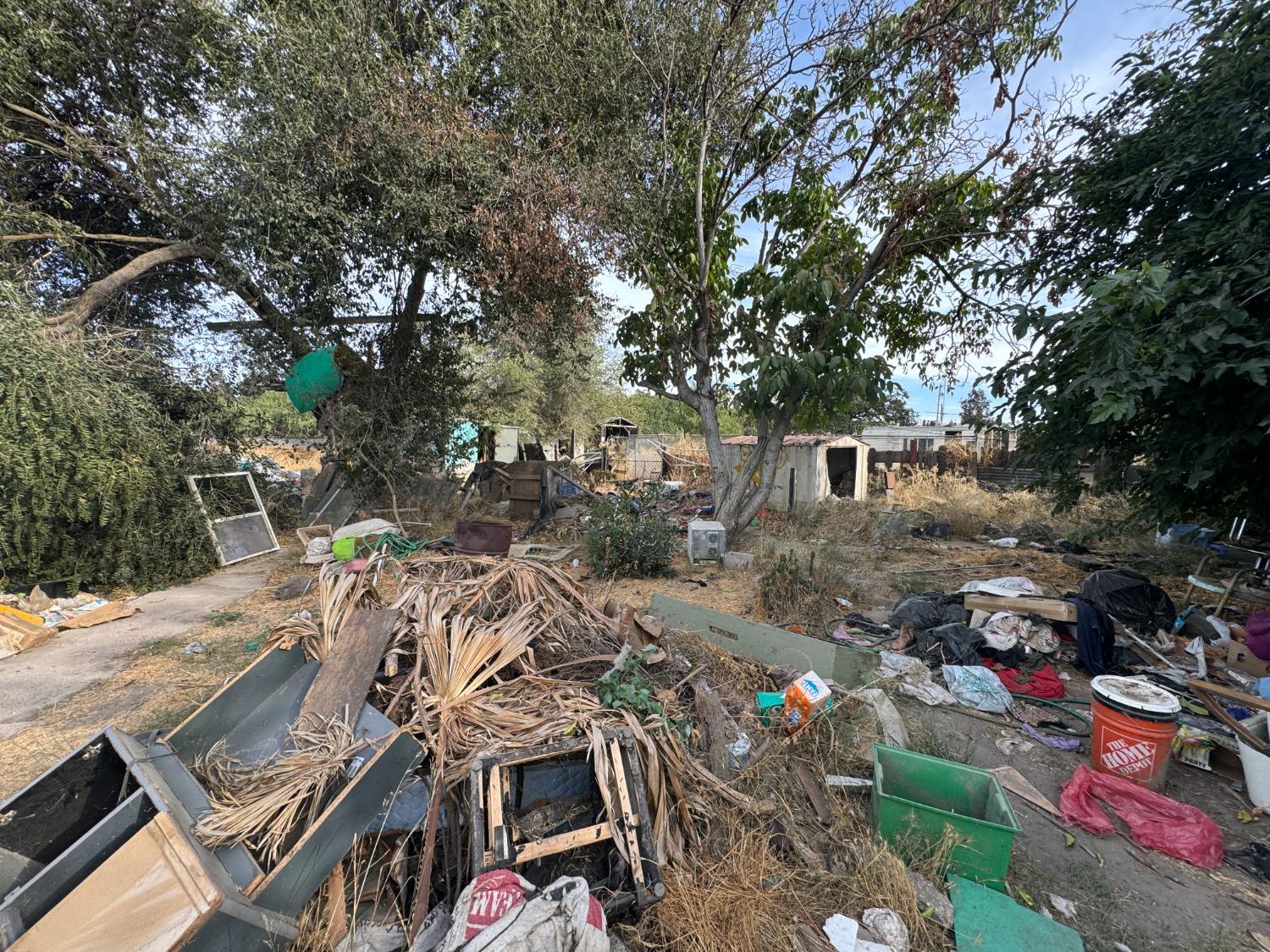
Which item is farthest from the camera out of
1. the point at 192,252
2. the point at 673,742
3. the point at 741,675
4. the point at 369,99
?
the point at 192,252

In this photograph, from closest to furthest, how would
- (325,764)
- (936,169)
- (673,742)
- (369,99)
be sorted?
(325,764)
(673,742)
(369,99)
(936,169)

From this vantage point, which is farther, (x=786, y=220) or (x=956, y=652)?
(x=786, y=220)

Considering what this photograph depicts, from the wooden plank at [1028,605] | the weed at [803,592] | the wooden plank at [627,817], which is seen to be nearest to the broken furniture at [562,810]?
the wooden plank at [627,817]

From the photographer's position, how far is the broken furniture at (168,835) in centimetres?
161

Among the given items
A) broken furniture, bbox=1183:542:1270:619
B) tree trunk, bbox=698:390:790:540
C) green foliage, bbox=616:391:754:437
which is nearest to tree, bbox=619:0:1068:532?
tree trunk, bbox=698:390:790:540

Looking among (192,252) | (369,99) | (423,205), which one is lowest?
(192,252)

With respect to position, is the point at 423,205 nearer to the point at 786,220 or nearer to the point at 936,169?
the point at 786,220

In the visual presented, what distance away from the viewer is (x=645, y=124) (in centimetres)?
741

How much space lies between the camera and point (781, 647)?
4.12 m

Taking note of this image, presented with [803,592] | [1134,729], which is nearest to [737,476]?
[803,592]

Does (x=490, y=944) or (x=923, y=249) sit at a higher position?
(x=923, y=249)

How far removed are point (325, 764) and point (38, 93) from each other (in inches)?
382

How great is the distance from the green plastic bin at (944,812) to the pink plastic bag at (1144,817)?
732mm

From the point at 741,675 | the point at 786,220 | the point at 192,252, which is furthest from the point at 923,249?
the point at 192,252
